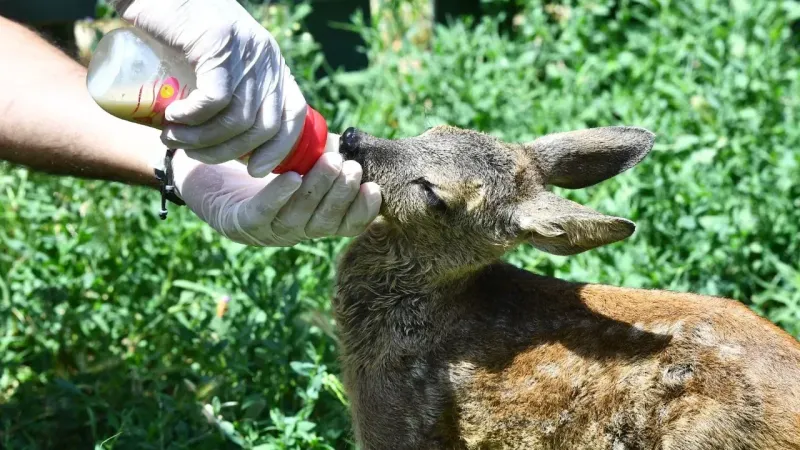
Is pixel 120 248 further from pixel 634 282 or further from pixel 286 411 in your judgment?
pixel 634 282

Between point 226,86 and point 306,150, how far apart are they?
465 millimetres

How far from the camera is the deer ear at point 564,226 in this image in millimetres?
3658

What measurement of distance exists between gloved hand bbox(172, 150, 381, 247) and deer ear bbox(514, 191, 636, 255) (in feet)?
1.89

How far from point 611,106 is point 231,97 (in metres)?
3.78

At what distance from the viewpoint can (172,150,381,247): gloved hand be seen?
3625 mm

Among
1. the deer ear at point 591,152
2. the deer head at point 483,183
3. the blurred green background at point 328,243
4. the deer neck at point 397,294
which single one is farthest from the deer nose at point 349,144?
the blurred green background at point 328,243

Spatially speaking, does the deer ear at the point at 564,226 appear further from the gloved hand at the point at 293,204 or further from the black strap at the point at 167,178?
the black strap at the point at 167,178

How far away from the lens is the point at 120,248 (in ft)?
17.8

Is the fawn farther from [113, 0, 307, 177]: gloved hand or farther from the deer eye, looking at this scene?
[113, 0, 307, 177]: gloved hand

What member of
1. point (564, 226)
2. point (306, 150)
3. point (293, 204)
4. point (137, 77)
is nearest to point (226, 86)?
point (137, 77)

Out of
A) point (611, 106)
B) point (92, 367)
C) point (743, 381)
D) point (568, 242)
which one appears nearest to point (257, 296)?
point (92, 367)

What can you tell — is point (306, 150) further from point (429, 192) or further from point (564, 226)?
point (564, 226)

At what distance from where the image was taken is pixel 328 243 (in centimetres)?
515

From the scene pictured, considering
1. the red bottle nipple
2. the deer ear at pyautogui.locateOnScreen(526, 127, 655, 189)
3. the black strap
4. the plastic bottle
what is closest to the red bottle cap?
the red bottle nipple
